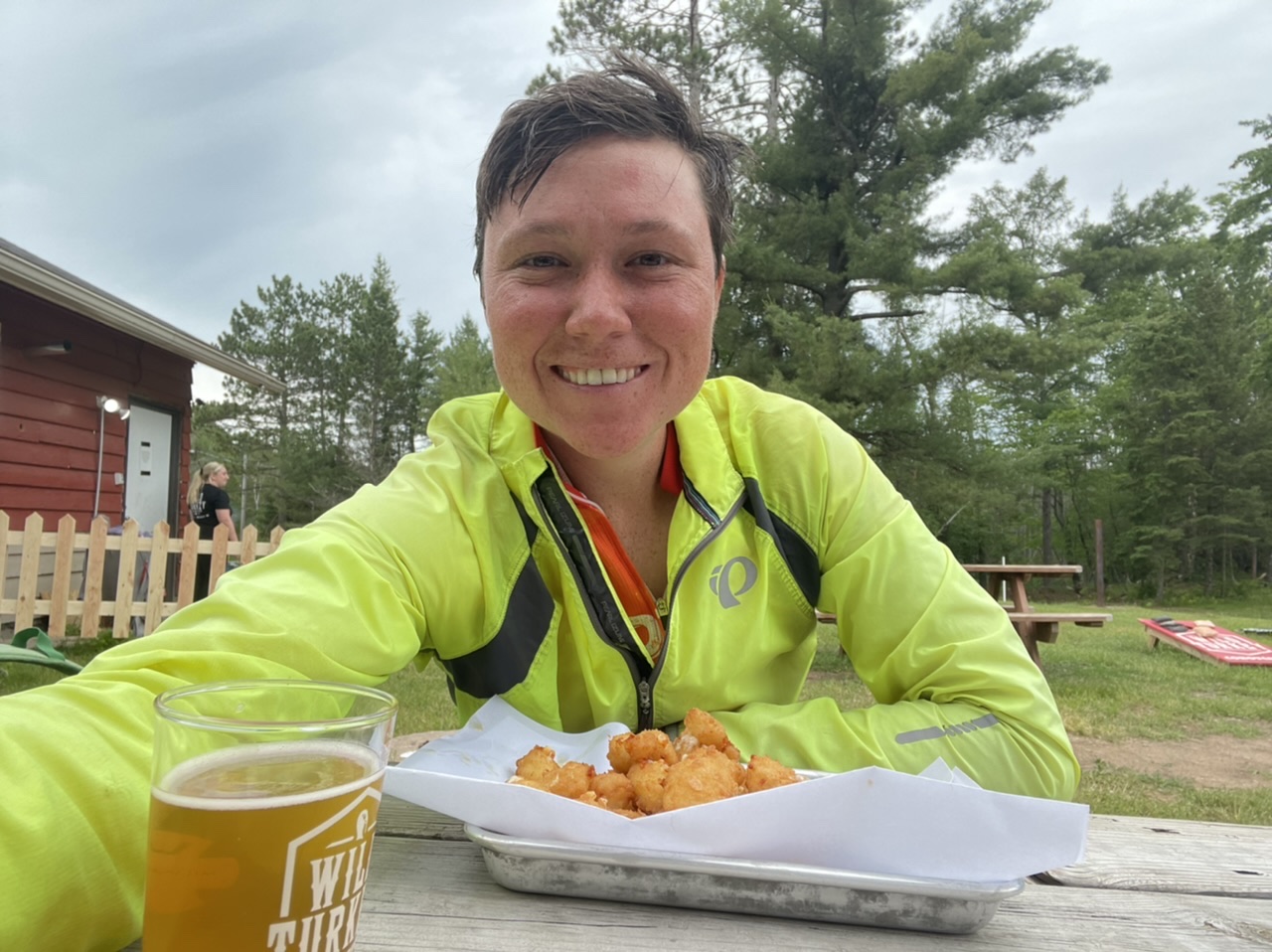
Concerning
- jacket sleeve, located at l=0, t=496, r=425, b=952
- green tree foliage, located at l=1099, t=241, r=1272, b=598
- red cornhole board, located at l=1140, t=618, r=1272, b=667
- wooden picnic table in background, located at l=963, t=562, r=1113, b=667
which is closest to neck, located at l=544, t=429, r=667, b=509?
jacket sleeve, located at l=0, t=496, r=425, b=952

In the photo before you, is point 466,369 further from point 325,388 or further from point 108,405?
point 108,405

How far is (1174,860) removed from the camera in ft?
3.82

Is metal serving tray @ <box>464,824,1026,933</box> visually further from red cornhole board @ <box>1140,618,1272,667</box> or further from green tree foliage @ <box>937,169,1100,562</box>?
green tree foliage @ <box>937,169,1100,562</box>

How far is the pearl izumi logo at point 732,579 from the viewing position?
1.59 meters

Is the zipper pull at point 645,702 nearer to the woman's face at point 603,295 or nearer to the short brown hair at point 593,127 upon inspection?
the woman's face at point 603,295

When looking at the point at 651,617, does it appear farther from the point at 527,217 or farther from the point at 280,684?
Answer: the point at 280,684

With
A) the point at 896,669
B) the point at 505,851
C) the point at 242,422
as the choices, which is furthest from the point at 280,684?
the point at 242,422

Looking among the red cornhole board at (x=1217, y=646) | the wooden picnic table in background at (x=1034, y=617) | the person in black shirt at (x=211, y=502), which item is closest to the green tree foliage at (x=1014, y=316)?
the red cornhole board at (x=1217, y=646)

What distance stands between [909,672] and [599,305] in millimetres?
880

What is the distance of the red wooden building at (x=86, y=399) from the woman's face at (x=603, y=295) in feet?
24.3

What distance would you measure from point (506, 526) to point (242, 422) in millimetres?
39721

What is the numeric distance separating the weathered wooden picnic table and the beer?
7.9 inches

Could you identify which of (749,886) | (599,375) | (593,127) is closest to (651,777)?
(749,886)

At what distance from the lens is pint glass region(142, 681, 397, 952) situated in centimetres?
59
